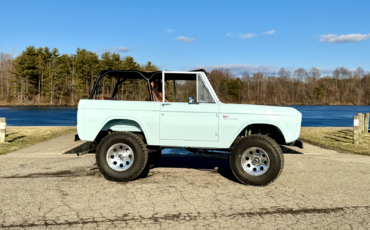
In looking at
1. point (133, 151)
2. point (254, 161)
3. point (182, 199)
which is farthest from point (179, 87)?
point (182, 199)

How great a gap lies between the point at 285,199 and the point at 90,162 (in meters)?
5.13

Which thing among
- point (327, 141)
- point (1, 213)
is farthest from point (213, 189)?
point (327, 141)

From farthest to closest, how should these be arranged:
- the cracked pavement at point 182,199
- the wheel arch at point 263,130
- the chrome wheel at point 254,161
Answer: the wheel arch at point 263,130 → the chrome wheel at point 254,161 → the cracked pavement at point 182,199

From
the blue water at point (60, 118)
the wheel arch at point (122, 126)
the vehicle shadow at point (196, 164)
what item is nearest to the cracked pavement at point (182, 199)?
the vehicle shadow at point (196, 164)

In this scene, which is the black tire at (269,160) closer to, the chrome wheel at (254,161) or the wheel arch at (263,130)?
the chrome wheel at (254,161)

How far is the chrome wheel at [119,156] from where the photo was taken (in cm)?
625

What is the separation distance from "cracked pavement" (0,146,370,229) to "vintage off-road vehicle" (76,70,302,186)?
386 mm

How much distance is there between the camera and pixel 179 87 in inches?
272

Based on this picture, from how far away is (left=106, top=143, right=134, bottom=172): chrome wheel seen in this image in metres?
6.25

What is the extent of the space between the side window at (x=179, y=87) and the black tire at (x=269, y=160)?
4.92 ft

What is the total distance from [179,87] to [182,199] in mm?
2677

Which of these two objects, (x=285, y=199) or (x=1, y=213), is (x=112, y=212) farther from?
(x=285, y=199)

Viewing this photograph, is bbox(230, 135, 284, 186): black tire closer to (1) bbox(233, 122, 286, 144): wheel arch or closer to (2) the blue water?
(1) bbox(233, 122, 286, 144): wheel arch

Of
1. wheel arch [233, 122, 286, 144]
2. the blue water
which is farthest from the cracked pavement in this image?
the blue water
